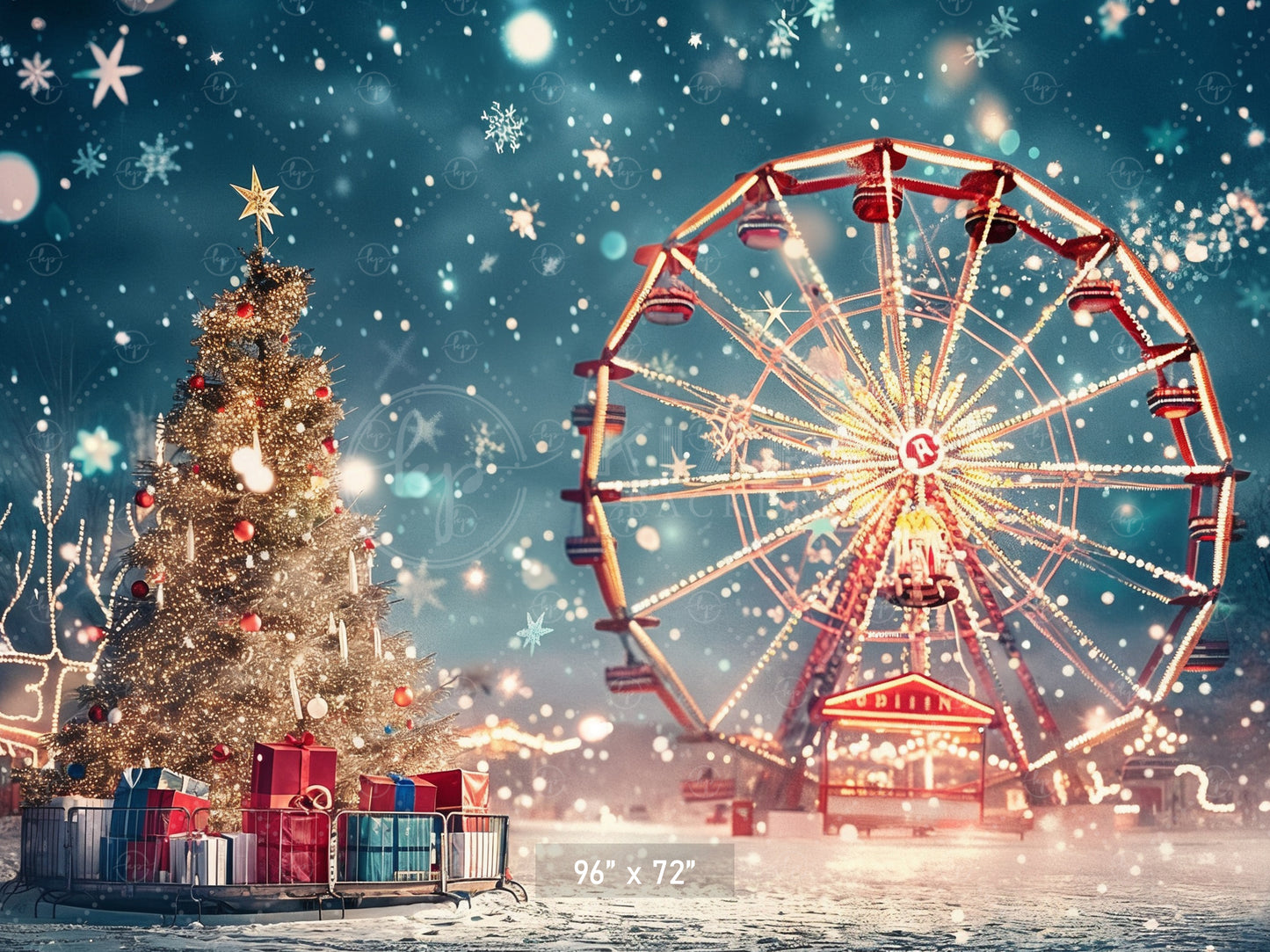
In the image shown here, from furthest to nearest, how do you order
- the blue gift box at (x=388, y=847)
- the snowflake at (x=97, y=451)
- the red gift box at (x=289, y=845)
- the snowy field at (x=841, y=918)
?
the snowflake at (x=97, y=451) < the blue gift box at (x=388, y=847) < the red gift box at (x=289, y=845) < the snowy field at (x=841, y=918)

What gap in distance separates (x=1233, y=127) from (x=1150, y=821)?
18656mm

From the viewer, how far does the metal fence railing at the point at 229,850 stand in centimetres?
888

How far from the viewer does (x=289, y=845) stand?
9.09 metres

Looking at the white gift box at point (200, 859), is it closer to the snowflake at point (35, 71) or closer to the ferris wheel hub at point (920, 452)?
the snowflake at point (35, 71)

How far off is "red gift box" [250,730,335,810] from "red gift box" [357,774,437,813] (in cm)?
29

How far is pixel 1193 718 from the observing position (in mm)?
37438

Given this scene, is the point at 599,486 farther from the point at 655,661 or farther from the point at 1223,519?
the point at 1223,519

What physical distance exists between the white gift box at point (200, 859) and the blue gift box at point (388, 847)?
911mm

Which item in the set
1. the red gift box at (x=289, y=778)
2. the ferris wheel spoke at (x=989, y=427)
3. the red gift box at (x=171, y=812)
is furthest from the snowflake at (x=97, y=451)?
the red gift box at (x=171, y=812)

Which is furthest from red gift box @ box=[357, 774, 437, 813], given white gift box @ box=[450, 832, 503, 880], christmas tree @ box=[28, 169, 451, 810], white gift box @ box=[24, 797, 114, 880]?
white gift box @ box=[24, 797, 114, 880]

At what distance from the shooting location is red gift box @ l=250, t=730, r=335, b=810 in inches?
375

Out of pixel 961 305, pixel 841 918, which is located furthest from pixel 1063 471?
pixel 841 918
